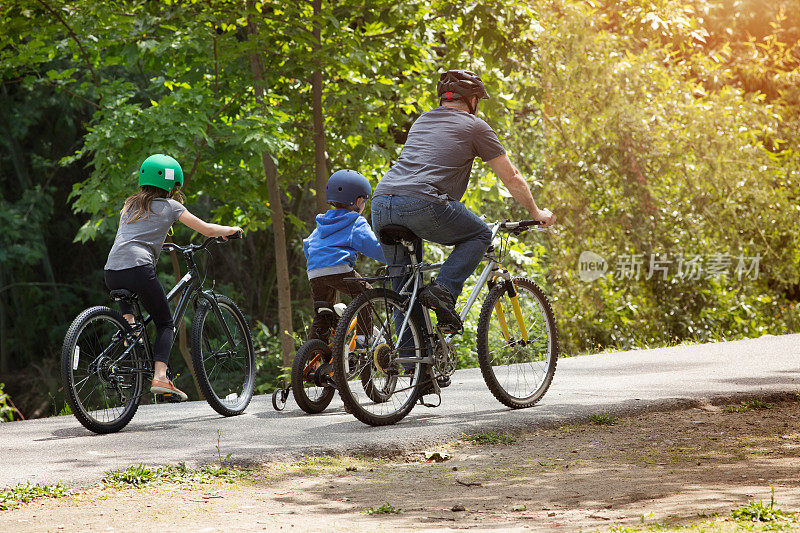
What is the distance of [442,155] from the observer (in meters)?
6.21

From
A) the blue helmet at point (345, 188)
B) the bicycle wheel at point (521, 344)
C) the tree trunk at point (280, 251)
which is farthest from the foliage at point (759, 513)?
the tree trunk at point (280, 251)

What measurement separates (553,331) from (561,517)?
295 cm

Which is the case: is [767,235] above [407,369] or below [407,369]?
above

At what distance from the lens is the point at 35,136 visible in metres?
20.1

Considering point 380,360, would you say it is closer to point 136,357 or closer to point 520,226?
point 520,226

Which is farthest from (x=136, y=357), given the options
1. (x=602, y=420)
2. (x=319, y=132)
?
(x=319, y=132)

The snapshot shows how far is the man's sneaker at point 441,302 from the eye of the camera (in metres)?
6.20

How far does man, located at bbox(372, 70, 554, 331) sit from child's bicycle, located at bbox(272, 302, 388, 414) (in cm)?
58

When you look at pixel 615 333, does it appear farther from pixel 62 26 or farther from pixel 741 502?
pixel 741 502

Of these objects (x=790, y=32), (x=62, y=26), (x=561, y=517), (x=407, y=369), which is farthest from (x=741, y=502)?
(x=790, y=32)

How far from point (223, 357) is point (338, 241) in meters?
1.17

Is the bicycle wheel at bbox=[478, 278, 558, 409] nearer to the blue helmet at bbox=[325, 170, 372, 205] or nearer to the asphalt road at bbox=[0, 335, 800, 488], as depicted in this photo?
the asphalt road at bbox=[0, 335, 800, 488]

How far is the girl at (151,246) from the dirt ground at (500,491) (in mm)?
1562

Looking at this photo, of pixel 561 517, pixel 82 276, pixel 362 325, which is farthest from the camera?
pixel 82 276
